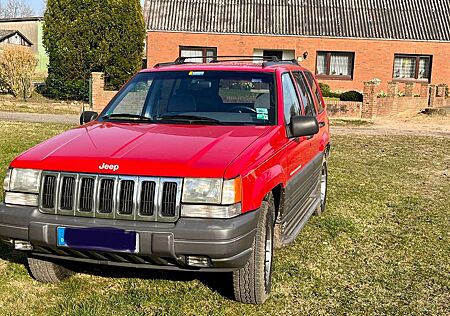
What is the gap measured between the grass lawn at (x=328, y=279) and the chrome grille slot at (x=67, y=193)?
2.64 feet

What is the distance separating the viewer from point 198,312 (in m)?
4.00

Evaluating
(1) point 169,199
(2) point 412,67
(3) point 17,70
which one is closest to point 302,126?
(1) point 169,199

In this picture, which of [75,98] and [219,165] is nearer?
[219,165]

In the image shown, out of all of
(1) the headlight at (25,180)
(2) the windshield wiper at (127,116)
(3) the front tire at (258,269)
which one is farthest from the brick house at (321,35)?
(1) the headlight at (25,180)

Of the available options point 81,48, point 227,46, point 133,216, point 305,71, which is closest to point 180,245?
point 133,216

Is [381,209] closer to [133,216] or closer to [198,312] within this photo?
[198,312]

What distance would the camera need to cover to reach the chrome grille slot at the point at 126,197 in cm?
357

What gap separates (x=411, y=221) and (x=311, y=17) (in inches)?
954

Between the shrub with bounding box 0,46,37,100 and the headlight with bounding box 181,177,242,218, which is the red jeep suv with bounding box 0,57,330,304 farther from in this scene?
the shrub with bounding box 0,46,37,100

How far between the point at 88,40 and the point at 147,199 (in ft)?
63.7

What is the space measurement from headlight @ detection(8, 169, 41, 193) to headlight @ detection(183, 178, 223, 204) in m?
1.10

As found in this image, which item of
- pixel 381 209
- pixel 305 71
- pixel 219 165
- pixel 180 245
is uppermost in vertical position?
pixel 305 71

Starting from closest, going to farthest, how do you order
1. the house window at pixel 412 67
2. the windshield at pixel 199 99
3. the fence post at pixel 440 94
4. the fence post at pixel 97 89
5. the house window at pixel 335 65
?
the windshield at pixel 199 99 < the fence post at pixel 97 89 < the fence post at pixel 440 94 < the house window at pixel 335 65 < the house window at pixel 412 67

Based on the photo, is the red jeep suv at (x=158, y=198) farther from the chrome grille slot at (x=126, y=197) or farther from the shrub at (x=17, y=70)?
the shrub at (x=17, y=70)
